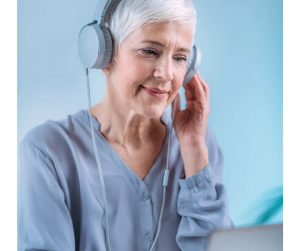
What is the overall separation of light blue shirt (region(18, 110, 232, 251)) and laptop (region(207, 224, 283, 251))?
44mm

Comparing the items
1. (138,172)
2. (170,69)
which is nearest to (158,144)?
(138,172)

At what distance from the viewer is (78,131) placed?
64.2 inches

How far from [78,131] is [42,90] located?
152 millimetres

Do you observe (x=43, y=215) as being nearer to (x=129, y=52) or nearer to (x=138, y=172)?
(x=138, y=172)

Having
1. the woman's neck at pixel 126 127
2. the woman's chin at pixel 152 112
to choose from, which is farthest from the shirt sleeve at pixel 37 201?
the woman's chin at pixel 152 112

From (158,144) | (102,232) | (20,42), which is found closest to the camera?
(20,42)

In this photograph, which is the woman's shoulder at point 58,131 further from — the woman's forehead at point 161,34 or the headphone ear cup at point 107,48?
the woman's forehead at point 161,34

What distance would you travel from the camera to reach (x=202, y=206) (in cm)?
183

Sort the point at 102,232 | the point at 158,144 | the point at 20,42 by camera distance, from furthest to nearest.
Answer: the point at 158,144 → the point at 102,232 → the point at 20,42

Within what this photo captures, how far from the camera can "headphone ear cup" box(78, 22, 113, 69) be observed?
5.18ft

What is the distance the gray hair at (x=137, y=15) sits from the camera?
5.32 ft

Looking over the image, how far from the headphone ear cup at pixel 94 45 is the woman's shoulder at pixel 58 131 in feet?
0.45

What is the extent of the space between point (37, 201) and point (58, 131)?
0.62ft

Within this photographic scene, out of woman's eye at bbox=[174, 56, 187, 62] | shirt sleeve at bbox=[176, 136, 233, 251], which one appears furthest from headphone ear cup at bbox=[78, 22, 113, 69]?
shirt sleeve at bbox=[176, 136, 233, 251]
